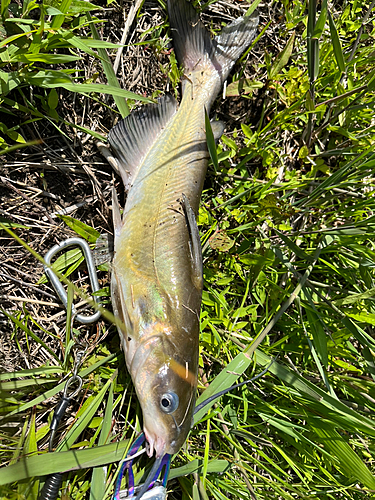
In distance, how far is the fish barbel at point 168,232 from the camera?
2.42 meters

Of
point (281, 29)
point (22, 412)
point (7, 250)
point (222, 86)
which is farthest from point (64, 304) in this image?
point (281, 29)

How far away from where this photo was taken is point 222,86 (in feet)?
11.0

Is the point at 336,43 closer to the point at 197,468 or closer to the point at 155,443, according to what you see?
the point at 155,443

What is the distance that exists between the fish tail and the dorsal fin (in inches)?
21.1

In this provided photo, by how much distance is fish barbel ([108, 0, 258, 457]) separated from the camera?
7.95 ft

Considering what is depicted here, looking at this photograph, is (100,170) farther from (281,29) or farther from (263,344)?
(281,29)

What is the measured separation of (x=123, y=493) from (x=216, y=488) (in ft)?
2.55

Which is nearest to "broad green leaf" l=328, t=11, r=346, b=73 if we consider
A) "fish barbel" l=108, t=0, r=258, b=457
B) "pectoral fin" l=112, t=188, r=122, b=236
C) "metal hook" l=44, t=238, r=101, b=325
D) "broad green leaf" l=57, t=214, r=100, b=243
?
"fish barbel" l=108, t=0, r=258, b=457

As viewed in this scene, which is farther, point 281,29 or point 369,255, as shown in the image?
point 281,29

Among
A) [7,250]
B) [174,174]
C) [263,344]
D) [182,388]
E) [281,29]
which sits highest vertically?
[281,29]

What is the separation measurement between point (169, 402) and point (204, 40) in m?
3.18

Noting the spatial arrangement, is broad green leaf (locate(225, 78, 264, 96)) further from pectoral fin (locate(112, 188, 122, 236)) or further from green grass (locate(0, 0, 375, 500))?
pectoral fin (locate(112, 188, 122, 236))

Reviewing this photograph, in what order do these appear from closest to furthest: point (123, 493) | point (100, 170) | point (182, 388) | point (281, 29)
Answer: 1. point (182, 388)
2. point (123, 493)
3. point (100, 170)
4. point (281, 29)

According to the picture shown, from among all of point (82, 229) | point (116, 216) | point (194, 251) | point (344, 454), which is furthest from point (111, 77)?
point (344, 454)
